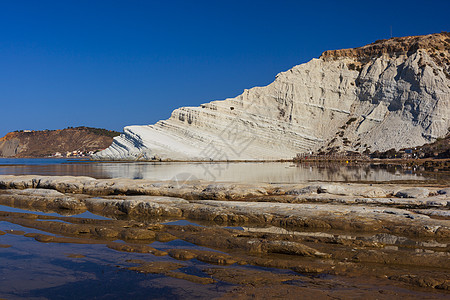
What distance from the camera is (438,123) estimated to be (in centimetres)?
4959

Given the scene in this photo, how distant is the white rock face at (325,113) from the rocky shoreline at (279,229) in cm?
3679

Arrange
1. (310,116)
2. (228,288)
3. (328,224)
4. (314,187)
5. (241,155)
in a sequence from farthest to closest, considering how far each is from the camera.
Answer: (310,116), (241,155), (314,187), (328,224), (228,288)

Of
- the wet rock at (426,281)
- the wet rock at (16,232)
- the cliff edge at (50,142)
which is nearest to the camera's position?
the wet rock at (426,281)

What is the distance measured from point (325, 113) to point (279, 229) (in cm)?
5355

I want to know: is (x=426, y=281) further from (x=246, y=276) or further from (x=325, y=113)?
(x=325, y=113)

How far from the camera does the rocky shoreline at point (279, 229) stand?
19.2 ft

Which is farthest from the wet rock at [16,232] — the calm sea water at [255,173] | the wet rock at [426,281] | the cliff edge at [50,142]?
the cliff edge at [50,142]

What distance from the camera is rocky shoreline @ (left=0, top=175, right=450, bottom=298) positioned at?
5.85m

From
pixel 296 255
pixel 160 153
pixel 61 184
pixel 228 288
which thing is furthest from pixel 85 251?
pixel 160 153

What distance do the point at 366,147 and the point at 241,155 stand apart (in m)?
17.6

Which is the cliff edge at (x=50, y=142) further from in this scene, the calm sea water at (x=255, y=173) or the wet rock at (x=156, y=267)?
the wet rock at (x=156, y=267)

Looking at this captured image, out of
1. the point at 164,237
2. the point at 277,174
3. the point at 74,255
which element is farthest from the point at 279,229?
the point at 277,174

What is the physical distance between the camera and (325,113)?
59781mm

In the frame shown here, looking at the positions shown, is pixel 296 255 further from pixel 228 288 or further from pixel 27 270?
pixel 27 270
